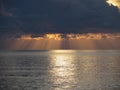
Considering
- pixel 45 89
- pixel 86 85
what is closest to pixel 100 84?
pixel 86 85

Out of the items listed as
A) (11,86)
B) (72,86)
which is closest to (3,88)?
(11,86)

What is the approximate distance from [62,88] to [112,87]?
11602 millimetres

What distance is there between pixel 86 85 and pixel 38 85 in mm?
11718

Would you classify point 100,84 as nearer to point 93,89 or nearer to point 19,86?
point 93,89

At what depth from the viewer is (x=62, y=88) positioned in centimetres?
7894

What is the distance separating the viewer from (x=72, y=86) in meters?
82.8

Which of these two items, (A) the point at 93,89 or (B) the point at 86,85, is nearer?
(A) the point at 93,89

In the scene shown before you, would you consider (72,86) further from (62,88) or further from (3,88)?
(3,88)

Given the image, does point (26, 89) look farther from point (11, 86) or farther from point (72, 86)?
point (72, 86)

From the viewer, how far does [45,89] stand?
7725 cm

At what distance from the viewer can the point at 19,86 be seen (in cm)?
8188

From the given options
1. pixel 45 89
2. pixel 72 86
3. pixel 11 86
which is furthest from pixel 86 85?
pixel 11 86

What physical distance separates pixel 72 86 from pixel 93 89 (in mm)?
8222

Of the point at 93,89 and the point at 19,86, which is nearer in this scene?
the point at 93,89
